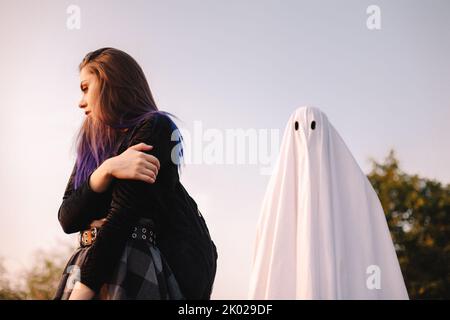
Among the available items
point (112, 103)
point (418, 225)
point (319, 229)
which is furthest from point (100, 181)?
point (418, 225)

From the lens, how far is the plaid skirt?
2.31 m

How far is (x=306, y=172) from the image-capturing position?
324 centimetres

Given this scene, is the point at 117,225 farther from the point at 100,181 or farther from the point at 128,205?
the point at 100,181

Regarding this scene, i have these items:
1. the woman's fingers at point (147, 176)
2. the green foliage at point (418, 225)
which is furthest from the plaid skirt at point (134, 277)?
the green foliage at point (418, 225)

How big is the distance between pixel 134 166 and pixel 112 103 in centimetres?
45

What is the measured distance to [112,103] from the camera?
2637 mm

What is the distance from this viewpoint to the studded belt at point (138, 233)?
7.82 ft

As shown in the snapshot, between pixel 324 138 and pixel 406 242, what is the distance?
18.9 metres

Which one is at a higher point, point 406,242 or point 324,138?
point 406,242

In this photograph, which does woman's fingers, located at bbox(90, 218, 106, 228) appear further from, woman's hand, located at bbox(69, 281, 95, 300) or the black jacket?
woman's hand, located at bbox(69, 281, 95, 300)

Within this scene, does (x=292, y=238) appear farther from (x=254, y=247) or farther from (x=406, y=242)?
(x=406, y=242)

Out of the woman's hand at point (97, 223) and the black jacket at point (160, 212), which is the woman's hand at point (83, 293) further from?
the woman's hand at point (97, 223)

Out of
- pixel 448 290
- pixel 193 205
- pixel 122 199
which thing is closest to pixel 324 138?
pixel 193 205

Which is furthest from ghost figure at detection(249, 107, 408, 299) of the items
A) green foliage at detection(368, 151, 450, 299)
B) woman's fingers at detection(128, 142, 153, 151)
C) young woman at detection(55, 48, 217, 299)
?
green foliage at detection(368, 151, 450, 299)
